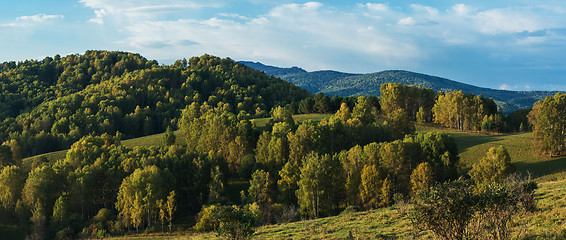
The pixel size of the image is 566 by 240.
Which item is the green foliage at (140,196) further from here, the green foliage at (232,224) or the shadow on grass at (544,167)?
the shadow on grass at (544,167)

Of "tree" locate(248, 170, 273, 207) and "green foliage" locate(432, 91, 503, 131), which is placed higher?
"green foliage" locate(432, 91, 503, 131)

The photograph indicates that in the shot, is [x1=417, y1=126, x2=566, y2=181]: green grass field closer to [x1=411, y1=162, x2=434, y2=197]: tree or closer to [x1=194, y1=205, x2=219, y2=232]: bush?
[x1=411, y1=162, x2=434, y2=197]: tree

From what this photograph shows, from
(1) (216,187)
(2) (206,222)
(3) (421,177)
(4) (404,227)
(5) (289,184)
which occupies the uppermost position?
(4) (404,227)

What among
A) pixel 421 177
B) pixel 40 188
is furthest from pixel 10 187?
pixel 421 177

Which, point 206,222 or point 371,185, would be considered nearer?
point 206,222

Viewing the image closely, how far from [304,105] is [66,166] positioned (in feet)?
358

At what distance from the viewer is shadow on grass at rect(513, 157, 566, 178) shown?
231ft

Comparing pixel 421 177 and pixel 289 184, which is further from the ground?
pixel 421 177

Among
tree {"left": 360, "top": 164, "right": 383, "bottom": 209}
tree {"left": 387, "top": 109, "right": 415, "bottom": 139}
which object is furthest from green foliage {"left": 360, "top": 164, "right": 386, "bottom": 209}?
tree {"left": 387, "top": 109, "right": 415, "bottom": 139}

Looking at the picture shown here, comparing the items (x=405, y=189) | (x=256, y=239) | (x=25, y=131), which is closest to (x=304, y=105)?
(x=405, y=189)

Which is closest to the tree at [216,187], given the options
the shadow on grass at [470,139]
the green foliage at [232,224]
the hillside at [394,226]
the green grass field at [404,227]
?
the hillside at [394,226]

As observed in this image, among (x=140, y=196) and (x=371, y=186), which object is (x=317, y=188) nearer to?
(x=371, y=186)

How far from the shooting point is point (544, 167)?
73.2 metres

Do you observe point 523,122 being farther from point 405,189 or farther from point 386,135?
point 405,189
